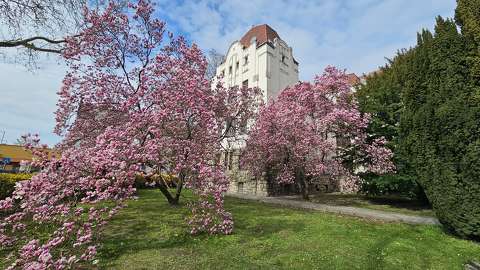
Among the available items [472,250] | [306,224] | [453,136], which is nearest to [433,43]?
[453,136]

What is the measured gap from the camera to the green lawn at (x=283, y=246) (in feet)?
18.8

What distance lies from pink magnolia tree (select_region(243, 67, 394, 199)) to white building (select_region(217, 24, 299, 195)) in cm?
555

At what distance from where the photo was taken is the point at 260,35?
2614cm

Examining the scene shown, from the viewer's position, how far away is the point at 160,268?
529cm

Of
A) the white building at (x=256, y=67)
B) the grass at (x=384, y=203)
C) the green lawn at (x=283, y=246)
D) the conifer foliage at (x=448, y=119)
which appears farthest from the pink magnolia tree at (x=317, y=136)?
the white building at (x=256, y=67)

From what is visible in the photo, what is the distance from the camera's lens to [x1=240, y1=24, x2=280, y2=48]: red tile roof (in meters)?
25.4

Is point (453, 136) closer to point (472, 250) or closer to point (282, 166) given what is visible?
point (472, 250)

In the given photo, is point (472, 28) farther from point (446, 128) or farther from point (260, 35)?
point (260, 35)

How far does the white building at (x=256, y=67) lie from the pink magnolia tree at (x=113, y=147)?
10.1 m

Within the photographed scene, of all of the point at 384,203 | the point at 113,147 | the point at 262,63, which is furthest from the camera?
the point at 262,63

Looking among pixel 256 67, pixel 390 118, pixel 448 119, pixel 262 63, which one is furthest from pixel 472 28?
pixel 256 67

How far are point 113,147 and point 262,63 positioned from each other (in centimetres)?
2034

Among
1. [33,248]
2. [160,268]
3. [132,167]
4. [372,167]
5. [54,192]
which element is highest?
[372,167]

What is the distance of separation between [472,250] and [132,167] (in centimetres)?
846
